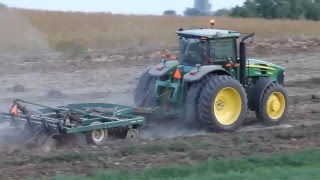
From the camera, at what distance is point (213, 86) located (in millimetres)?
14094

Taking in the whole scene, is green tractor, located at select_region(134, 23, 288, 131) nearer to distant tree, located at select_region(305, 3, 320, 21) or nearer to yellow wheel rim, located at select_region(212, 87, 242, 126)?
yellow wheel rim, located at select_region(212, 87, 242, 126)

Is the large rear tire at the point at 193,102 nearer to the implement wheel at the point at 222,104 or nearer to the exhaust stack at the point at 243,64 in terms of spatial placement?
the implement wheel at the point at 222,104

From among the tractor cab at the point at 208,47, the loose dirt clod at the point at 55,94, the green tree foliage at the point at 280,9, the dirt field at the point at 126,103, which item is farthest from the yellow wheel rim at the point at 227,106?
the green tree foliage at the point at 280,9

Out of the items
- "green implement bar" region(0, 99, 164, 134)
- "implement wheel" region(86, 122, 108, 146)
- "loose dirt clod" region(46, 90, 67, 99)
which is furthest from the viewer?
"loose dirt clod" region(46, 90, 67, 99)

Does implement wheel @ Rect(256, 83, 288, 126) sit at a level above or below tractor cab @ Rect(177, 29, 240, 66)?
below

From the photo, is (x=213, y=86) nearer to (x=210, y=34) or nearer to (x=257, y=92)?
(x=210, y=34)

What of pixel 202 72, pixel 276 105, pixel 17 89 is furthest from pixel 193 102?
pixel 17 89

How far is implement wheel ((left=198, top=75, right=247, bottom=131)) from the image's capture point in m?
14.1

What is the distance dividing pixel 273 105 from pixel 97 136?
3792 mm

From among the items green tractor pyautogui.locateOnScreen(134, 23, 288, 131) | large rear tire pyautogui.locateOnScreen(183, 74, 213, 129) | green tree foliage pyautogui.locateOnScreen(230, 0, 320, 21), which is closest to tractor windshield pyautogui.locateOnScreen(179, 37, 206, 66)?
green tractor pyautogui.locateOnScreen(134, 23, 288, 131)

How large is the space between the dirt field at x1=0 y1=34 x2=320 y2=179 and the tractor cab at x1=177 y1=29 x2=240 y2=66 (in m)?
1.26

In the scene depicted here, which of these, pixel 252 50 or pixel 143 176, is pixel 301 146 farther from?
pixel 252 50

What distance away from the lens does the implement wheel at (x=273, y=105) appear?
1517cm

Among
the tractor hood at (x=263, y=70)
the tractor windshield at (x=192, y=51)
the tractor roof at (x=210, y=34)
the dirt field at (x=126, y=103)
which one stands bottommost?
the dirt field at (x=126, y=103)
